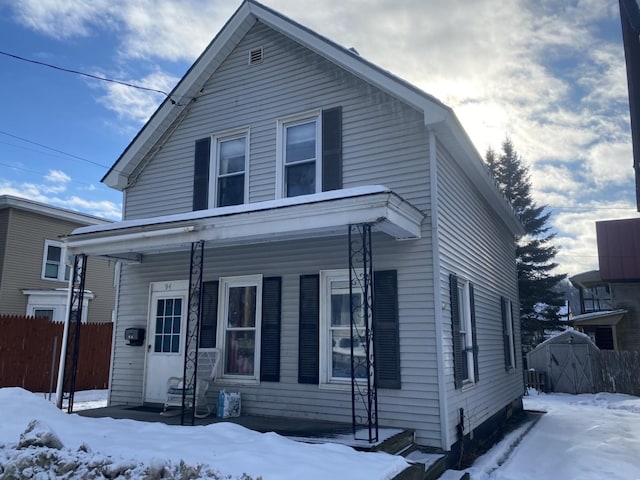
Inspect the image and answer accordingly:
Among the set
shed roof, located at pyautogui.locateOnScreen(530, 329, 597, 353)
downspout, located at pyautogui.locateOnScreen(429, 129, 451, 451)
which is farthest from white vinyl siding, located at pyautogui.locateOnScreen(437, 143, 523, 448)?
shed roof, located at pyautogui.locateOnScreen(530, 329, 597, 353)

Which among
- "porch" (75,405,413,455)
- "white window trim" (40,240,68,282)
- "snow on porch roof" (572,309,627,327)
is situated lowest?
"porch" (75,405,413,455)

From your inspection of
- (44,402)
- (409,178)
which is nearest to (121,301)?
(44,402)

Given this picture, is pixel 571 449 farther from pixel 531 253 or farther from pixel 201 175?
pixel 531 253

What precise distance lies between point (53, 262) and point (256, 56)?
43.2 ft

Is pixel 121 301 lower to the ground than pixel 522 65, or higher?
lower

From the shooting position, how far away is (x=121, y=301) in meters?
9.14

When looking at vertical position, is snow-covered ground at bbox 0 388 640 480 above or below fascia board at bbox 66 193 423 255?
below

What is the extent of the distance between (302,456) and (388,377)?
7.75 ft

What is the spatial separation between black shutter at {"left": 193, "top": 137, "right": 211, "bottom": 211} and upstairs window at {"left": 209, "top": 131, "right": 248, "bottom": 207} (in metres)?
0.13

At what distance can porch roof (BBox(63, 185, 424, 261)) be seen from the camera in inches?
224

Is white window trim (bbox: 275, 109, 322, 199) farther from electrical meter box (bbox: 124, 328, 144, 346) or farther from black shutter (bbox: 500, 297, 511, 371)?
black shutter (bbox: 500, 297, 511, 371)

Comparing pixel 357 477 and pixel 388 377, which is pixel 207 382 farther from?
pixel 357 477

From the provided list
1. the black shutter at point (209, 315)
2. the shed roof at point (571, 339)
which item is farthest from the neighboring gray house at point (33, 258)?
the shed roof at point (571, 339)

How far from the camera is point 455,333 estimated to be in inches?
275
